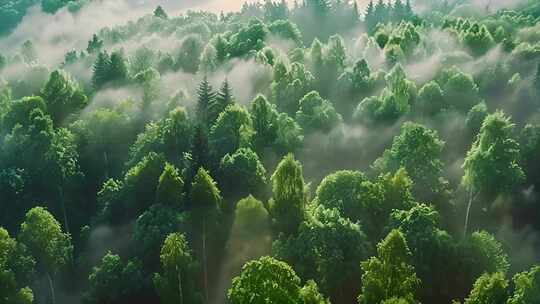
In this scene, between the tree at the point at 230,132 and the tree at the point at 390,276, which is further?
the tree at the point at 230,132

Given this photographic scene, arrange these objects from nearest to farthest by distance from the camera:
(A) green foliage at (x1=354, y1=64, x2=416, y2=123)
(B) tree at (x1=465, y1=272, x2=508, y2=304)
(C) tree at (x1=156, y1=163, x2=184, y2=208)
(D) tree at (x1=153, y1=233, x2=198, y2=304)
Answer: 1. (B) tree at (x1=465, y1=272, x2=508, y2=304)
2. (D) tree at (x1=153, y1=233, x2=198, y2=304)
3. (C) tree at (x1=156, y1=163, x2=184, y2=208)
4. (A) green foliage at (x1=354, y1=64, x2=416, y2=123)

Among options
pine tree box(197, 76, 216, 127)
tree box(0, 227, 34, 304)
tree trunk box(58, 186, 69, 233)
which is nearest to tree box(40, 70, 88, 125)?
tree trunk box(58, 186, 69, 233)

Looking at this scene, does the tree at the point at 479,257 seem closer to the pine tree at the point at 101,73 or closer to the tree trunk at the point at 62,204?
the tree trunk at the point at 62,204

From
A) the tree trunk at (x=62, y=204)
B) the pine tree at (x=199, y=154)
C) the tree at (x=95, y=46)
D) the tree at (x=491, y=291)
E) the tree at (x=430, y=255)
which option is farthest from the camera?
the tree at (x=95, y=46)

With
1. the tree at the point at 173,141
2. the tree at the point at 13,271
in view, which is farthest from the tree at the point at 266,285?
the tree at the point at 173,141

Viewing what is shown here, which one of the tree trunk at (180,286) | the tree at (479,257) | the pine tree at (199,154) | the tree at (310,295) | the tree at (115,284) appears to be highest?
the pine tree at (199,154)

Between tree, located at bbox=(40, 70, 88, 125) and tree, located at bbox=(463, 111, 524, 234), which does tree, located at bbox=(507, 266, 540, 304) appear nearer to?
tree, located at bbox=(463, 111, 524, 234)
